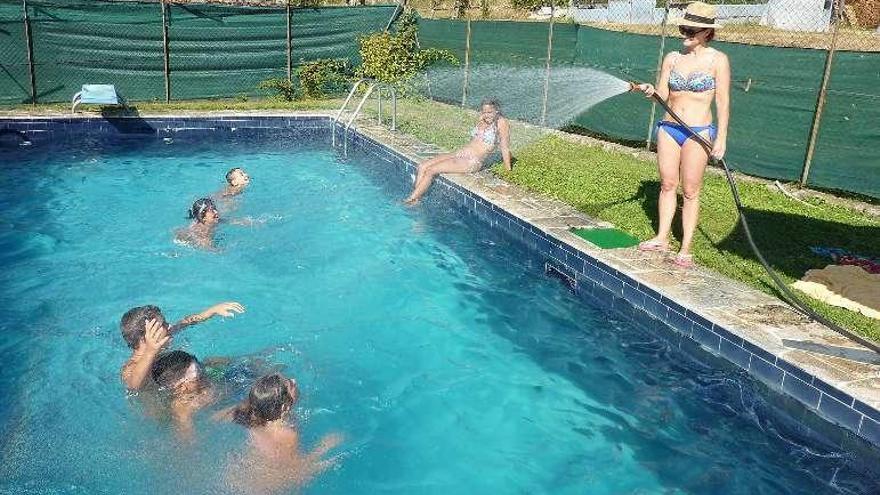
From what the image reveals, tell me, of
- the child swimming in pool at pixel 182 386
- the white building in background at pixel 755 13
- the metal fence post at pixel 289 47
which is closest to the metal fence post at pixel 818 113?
the child swimming in pool at pixel 182 386

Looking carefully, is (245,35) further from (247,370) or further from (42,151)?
(247,370)

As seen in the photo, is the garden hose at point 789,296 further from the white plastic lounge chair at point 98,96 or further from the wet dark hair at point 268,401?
the white plastic lounge chair at point 98,96

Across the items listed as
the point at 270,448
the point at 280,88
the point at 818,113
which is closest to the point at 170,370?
the point at 270,448

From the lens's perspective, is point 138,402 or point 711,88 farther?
point 711,88

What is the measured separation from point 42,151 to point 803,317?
36.3 feet

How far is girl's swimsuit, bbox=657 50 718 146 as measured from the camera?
5.25 metres

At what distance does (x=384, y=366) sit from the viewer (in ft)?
17.5

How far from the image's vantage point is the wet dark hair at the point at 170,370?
13.5 ft

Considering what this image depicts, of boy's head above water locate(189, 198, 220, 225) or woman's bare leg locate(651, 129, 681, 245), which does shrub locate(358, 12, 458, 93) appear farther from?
woman's bare leg locate(651, 129, 681, 245)

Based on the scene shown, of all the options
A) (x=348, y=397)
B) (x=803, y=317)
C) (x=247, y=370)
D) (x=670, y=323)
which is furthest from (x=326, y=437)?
(x=803, y=317)

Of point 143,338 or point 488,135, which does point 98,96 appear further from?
point 143,338

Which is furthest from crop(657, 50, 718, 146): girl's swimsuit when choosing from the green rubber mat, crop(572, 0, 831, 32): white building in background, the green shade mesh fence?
crop(572, 0, 831, 32): white building in background

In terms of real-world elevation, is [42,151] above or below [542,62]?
below

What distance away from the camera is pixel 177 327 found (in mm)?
4824
